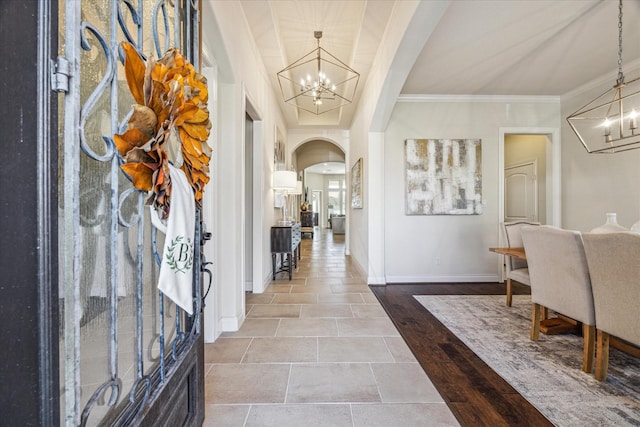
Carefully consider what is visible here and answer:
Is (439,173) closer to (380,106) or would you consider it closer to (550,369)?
(380,106)

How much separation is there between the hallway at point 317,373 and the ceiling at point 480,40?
2.61 meters

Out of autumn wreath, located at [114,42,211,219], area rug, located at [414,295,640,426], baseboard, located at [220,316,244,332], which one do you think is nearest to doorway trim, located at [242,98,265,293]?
baseboard, located at [220,316,244,332]

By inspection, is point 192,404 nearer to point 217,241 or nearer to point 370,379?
point 370,379

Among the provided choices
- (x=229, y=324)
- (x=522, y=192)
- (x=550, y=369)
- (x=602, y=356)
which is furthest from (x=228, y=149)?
(x=522, y=192)

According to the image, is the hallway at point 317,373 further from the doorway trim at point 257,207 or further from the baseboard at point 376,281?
the baseboard at point 376,281

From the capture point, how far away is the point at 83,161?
0.74 metres

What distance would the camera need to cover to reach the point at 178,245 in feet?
3.00

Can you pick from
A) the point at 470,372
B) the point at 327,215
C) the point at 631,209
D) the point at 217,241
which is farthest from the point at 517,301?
the point at 327,215

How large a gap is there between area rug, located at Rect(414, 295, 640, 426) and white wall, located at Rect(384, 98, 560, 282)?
1.22m

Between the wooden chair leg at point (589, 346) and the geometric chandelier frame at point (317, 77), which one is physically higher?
the geometric chandelier frame at point (317, 77)

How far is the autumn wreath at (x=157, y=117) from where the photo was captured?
2.61 feet

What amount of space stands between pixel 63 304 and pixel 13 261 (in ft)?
0.53

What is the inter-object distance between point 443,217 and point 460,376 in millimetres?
2817

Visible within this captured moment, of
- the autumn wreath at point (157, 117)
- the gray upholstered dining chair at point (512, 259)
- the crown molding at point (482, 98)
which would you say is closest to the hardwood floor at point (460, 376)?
the gray upholstered dining chair at point (512, 259)
